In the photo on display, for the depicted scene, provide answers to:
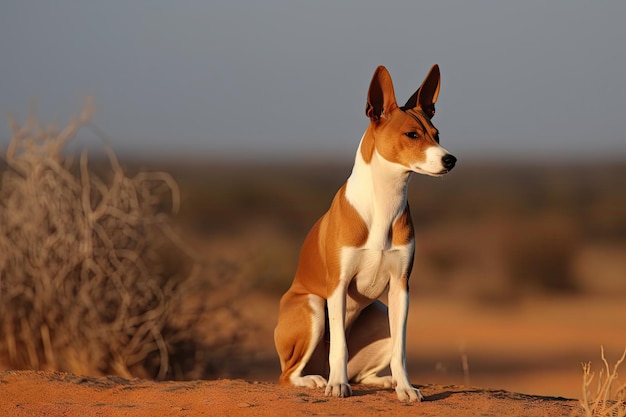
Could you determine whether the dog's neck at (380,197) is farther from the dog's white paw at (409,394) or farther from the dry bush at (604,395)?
the dry bush at (604,395)

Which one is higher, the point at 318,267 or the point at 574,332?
the point at 318,267

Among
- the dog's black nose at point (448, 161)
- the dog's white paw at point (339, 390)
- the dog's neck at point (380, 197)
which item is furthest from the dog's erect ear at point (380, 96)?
the dog's white paw at point (339, 390)

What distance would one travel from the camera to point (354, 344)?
793 centimetres

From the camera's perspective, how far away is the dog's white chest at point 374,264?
23.5 ft

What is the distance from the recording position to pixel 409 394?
709 centimetres

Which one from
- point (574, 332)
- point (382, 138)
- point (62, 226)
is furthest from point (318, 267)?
point (574, 332)

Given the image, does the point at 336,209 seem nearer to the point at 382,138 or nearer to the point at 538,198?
the point at 382,138

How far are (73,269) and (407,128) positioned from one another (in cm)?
612

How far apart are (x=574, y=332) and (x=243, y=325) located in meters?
8.79

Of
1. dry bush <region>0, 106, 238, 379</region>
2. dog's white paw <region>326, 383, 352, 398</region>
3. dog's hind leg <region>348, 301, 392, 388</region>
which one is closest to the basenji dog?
dog's white paw <region>326, 383, 352, 398</region>

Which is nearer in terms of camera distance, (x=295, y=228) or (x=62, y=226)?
(x=62, y=226)

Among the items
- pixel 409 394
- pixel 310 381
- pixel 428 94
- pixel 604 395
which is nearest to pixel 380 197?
pixel 428 94

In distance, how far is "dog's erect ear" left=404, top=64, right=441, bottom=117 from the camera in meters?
7.39

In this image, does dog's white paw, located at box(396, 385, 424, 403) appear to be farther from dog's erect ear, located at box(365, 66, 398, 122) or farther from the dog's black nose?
dog's erect ear, located at box(365, 66, 398, 122)
